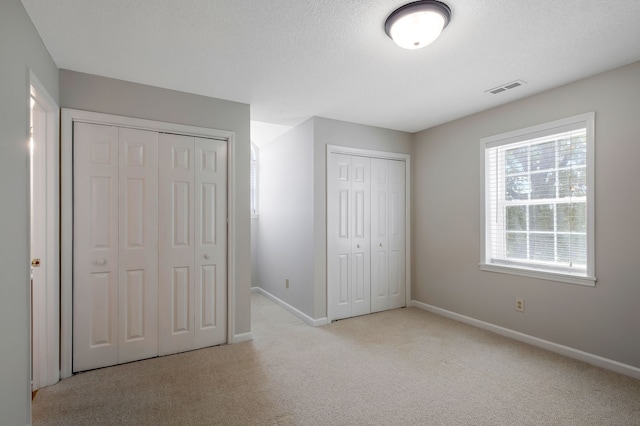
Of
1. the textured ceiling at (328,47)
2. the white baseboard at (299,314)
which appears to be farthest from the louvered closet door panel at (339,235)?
the textured ceiling at (328,47)

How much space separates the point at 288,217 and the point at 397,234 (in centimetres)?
154

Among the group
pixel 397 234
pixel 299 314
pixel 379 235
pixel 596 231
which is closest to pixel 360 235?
pixel 379 235

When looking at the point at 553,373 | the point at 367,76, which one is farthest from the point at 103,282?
the point at 553,373

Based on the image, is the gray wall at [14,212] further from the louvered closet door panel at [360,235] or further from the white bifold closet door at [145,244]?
the louvered closet door panel at [360,235]

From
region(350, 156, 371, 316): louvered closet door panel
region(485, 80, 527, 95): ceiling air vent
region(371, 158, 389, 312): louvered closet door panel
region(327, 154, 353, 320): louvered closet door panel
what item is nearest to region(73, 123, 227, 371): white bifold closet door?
region(327, 154, 353, 320): louvered closet door panel

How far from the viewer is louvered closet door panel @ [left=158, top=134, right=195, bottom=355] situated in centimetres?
297

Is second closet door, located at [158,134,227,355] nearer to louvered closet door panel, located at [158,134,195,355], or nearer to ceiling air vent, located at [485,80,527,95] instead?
louvered closet door panel, located at [158,134,195,355]

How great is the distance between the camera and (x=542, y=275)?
3.12 meters

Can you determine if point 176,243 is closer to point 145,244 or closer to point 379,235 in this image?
point 145,244

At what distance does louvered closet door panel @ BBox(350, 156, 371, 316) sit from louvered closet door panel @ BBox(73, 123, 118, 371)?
2568 millimetres

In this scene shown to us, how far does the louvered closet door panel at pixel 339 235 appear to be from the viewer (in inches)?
154

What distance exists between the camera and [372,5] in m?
1.83

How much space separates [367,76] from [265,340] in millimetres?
2734

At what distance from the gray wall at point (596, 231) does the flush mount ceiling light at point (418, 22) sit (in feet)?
5.98
